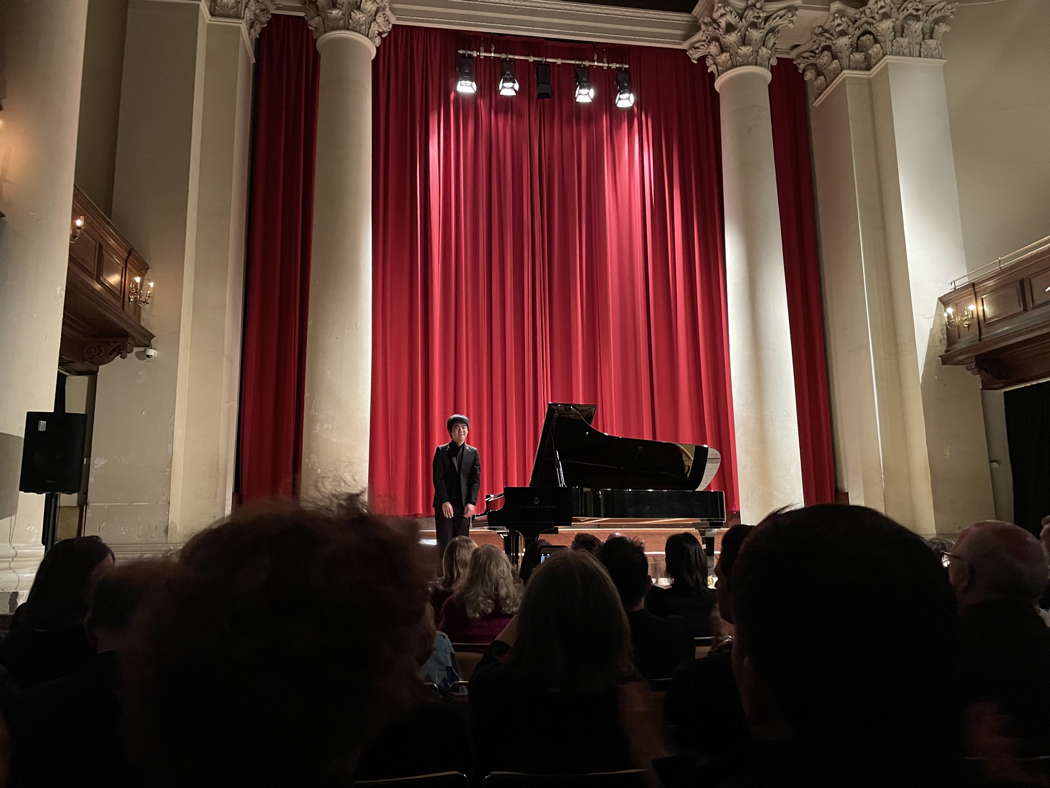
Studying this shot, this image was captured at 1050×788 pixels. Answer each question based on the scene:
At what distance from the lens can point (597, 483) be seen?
6.52m

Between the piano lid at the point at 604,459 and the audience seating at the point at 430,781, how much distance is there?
4602 mm

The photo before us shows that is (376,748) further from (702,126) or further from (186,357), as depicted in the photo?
(702,126)

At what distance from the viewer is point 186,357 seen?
8.39 metres

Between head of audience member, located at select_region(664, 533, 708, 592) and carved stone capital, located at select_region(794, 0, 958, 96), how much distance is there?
333 inches

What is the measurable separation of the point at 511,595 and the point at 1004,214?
9.38 metres

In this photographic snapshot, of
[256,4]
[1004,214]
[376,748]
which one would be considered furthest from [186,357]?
[1004,214]

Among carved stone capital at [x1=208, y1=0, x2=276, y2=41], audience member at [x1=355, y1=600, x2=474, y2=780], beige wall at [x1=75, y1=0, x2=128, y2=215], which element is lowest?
audience member at [x1=355, y1=600, x2=474, y2=780]

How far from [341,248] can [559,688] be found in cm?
759

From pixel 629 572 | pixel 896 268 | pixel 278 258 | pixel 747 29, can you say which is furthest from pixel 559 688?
pixel 747 29

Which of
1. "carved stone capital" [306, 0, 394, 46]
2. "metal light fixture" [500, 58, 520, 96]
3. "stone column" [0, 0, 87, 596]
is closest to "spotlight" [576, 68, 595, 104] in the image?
"metal light fixture" [500, 58, 520, 96]

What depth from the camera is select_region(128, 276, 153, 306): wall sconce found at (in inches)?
306

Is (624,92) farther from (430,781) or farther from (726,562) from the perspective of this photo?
(430,781)

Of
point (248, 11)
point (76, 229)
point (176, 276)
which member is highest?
point (248, 11)

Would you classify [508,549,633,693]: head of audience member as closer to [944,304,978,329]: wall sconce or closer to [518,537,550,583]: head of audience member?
[518,537,550,583]: head of audience member
